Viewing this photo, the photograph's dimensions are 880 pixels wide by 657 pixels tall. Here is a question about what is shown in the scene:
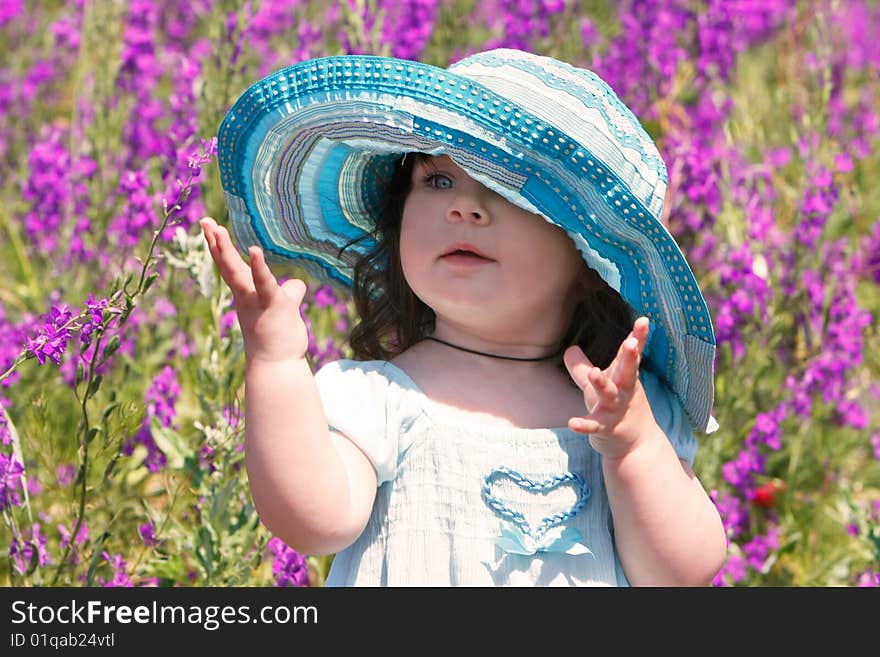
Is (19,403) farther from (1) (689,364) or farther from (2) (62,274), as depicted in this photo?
(1) (689,364)

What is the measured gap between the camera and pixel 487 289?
6.72 ft

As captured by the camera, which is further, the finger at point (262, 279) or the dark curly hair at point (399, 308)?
the dark curly hair at point (399, 308)

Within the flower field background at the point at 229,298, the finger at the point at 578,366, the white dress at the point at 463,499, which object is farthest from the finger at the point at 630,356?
the flower field background at the point at 229,298

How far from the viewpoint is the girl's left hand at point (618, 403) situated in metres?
1.84

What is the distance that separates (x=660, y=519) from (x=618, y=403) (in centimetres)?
23

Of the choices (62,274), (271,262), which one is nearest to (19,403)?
(62,274)

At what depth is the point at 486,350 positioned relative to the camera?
2186 mm

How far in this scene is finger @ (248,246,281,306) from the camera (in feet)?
5.97

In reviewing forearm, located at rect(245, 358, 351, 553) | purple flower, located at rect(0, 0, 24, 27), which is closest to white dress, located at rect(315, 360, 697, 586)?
forearm, located at rect(245, 358, 351, 553)

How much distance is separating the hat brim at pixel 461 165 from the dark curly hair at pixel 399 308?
39mm

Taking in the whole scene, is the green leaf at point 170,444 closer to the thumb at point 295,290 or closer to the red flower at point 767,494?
the thumb at point 295,290

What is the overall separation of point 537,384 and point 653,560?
1.10ft

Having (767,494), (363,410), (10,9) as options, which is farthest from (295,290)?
(10,9)

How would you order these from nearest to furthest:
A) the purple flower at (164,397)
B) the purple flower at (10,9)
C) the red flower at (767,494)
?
1. the purple flower at (164,397)
2. the red flower at (767,494)
3. the purple flower at (10,9)
